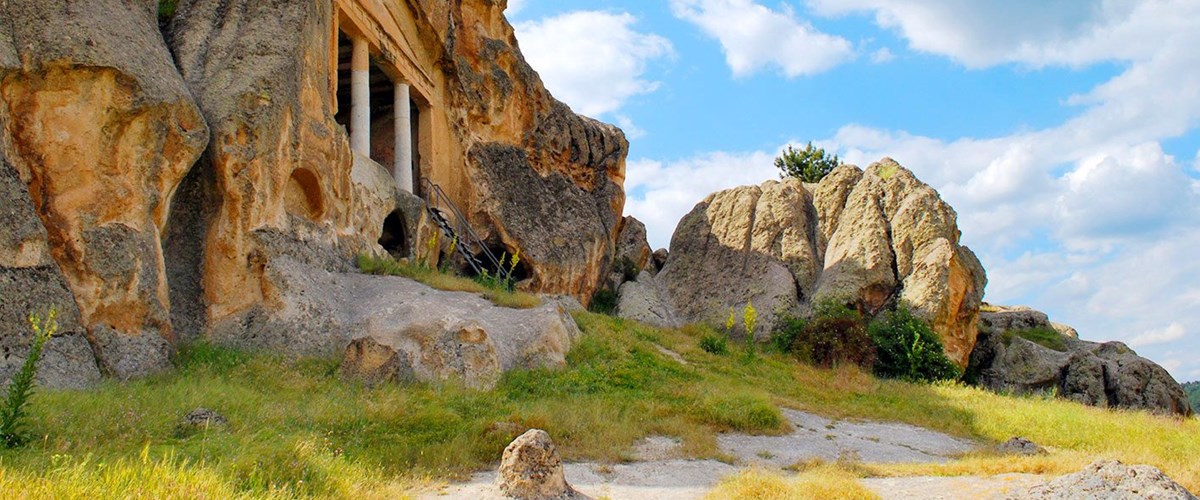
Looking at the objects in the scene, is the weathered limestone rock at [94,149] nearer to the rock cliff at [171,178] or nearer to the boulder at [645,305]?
the rock cliff at [171,178]

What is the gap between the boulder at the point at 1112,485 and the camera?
5.11m

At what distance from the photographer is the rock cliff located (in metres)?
9.39

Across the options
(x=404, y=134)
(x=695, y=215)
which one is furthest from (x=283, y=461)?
(x=695, y=215)

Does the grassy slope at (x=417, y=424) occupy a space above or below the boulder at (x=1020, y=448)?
above

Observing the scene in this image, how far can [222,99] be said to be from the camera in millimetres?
11820

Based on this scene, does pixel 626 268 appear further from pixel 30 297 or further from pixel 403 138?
pixel 30 297

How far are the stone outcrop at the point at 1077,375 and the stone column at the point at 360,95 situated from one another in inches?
585

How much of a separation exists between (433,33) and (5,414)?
15.8 meters

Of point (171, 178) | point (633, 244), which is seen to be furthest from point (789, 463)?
point (633, 244)

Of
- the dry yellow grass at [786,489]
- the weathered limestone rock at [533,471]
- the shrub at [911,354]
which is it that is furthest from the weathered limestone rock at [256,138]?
the shrub at [911,354]

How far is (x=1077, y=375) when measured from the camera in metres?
20.2

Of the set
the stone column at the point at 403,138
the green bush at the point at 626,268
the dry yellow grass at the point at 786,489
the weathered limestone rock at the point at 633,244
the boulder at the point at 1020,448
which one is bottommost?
the boulder at the point at 1020,448

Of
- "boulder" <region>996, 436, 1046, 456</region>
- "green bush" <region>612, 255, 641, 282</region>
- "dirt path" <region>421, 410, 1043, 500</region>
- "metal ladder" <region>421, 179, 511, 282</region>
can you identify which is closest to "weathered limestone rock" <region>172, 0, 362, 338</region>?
"metal ladder" <region>421, 179, 511, 282</region>

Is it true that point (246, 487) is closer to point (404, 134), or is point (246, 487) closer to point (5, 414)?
point (5, 414)
